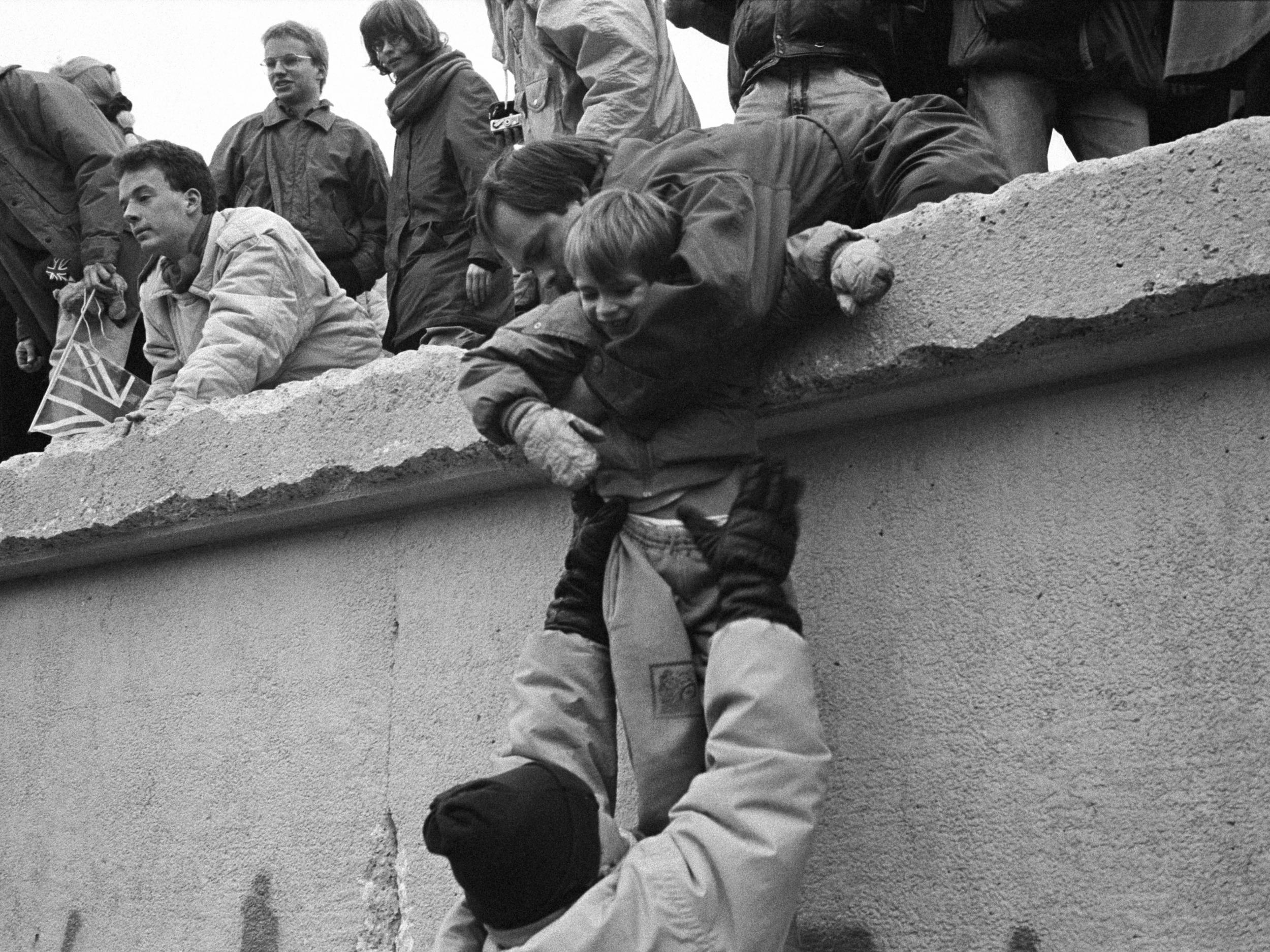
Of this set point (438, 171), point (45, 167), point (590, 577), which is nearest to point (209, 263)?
point (438, 171)

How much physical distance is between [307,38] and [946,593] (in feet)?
11.2

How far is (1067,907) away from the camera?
2.43m

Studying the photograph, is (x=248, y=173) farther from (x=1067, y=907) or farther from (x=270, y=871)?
(x=1067, y=907)

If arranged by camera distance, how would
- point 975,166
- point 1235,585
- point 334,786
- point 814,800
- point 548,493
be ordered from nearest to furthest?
point 814,800
point 1235,585
point 975,166
point 548,493
point 334,786

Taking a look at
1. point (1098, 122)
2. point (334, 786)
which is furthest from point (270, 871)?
point (1098, 122)

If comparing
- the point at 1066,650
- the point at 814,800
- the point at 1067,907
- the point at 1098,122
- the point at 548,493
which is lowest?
the point at 1067,907

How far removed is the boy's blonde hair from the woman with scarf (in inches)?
146

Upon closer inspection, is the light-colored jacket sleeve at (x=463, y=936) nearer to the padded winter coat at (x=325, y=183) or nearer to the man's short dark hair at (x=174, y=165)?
the man's short dark hair at (x=174, y=165)

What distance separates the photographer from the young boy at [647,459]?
93.8 inches

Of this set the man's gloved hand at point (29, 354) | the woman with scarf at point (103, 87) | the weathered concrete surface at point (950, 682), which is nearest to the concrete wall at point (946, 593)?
the weathered concrete surface at point (950, 682)

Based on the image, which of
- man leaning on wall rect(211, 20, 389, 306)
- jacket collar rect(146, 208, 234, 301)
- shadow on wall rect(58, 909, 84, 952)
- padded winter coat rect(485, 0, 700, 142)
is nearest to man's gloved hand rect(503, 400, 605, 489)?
padded winter coat rect(485, 0, 700, 142)

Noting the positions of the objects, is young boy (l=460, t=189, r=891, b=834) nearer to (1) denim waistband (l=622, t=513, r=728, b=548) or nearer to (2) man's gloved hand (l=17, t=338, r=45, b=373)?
(1) denim waistband (l=622, t=513, r=728, b=548)

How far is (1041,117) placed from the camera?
3.32m

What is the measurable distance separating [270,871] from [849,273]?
1.93 m
